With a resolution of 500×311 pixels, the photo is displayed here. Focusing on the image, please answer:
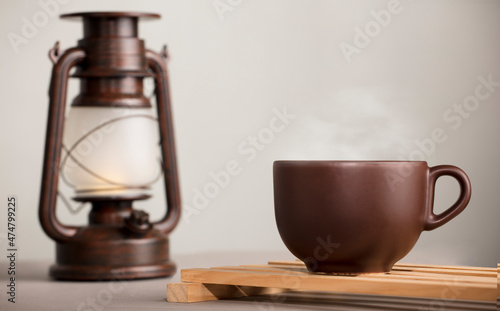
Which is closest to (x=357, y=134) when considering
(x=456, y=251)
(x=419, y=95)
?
(x=419, y=95)

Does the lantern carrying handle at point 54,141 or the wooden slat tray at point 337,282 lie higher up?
the lantern carrying handle at point 54,141

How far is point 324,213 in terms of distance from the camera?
0.80 meters

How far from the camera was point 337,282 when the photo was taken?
78 centimetres

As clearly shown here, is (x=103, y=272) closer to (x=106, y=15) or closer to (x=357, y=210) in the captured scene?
(x=106, y=15)

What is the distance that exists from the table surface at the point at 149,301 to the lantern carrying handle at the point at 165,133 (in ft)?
0.40

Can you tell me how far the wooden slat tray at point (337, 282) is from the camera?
736 mm

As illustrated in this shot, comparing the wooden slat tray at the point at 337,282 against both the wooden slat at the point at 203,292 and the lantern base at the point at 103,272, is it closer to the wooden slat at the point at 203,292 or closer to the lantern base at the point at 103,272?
the wooden slat at the point at 203,292

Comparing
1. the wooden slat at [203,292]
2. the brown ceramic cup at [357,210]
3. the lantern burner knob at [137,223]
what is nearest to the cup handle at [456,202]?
the brown ceramic cup at [357,210]

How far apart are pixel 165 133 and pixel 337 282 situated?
0.56 meters

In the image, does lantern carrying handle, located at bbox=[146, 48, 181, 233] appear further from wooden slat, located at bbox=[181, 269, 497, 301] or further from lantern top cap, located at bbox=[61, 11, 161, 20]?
wooden slat, located at bbox=[181, 269, 497, 301]

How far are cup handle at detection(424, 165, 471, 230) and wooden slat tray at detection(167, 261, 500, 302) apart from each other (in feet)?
0.17

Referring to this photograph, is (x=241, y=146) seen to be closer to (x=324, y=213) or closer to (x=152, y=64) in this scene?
(x=152, y=64)

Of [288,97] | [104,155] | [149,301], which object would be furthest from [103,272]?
[288,97]

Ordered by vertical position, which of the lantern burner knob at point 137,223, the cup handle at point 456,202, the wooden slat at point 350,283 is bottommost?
the wooden slat at point 350,283
